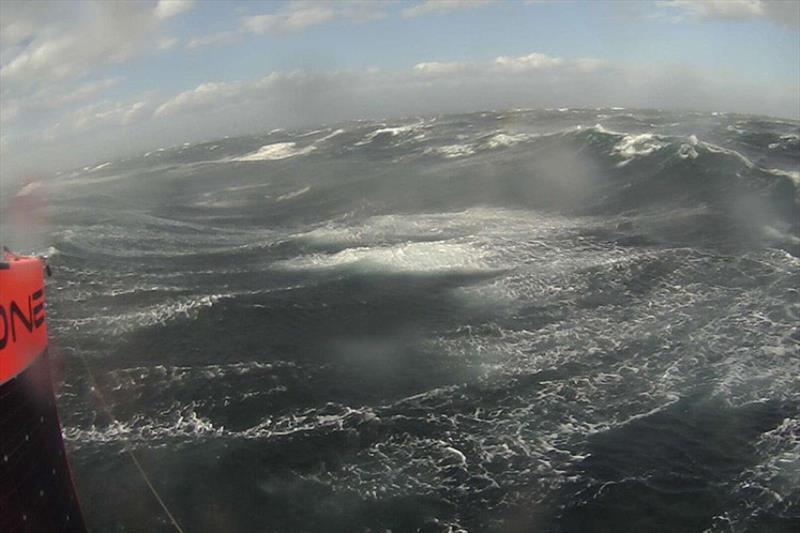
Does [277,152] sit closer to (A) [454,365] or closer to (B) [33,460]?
(A) [454,365]

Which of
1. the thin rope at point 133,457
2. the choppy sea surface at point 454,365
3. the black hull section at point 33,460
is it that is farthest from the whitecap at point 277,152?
the black hull section at point 33,460

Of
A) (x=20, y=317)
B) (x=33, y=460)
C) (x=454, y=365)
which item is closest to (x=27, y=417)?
(x=33, y=460)

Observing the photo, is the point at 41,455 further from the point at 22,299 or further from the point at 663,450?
the point at 663,450

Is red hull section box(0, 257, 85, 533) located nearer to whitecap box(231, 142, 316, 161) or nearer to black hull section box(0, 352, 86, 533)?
black hull section box(0, 352, 86, 533)

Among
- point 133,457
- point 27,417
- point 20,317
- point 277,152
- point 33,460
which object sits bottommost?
point 133,457

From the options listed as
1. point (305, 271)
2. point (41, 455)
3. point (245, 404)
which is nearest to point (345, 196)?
point (305, 271)

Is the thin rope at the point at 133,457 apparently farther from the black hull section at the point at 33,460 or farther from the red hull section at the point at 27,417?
the red hull section at the point at 27,417
